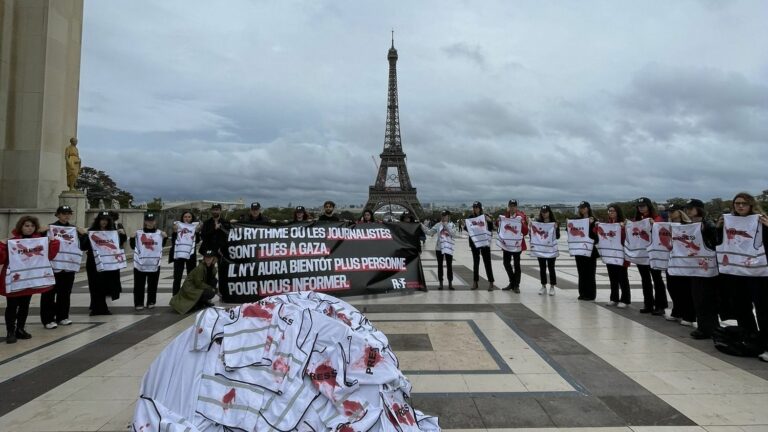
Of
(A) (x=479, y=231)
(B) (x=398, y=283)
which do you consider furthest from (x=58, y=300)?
(A) (x=479, y=231)

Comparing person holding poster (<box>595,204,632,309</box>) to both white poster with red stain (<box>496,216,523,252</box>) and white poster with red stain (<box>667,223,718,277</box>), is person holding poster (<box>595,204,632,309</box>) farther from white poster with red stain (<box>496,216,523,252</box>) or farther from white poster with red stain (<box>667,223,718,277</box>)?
white poster with red stain (<box>496,216,523,252</box>)

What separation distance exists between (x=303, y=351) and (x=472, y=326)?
395 centimetres

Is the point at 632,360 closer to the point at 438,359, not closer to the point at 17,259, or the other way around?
the point at 438,359

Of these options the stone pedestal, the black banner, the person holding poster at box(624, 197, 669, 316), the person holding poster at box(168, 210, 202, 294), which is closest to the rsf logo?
the black banner

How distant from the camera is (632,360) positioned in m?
4.63

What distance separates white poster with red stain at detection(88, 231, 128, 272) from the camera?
22.6 ft

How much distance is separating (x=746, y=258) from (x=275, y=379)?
18.0ft

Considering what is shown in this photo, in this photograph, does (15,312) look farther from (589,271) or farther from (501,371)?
(589,271)

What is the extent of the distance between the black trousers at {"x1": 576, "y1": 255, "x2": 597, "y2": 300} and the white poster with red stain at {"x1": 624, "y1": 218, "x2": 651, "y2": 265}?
90cm

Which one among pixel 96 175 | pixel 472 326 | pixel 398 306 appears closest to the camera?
pixel 472 326

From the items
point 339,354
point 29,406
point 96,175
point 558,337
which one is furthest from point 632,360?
point 96,175

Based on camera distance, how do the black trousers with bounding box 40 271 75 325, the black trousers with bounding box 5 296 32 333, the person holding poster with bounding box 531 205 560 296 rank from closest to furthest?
1. the black trousers with bounding box 5 296 32 333
2. the black trousers with bounding box 40 271 75 325
3. the person holding poster with bounding box 531 205 560 296

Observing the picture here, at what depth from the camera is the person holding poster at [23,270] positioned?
213 inches

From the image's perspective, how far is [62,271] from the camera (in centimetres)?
625
